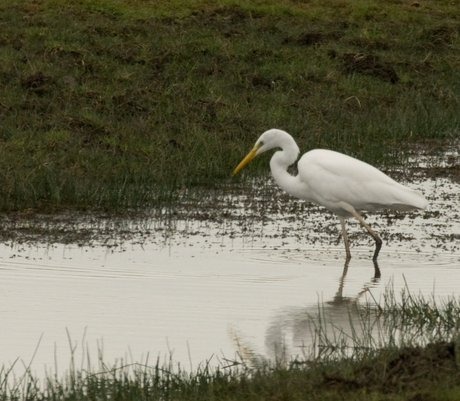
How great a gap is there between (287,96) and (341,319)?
9.45 m

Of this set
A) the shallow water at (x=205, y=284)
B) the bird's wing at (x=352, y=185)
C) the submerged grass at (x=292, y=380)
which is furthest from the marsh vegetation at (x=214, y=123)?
the bird's wing at (x=352, y=185)

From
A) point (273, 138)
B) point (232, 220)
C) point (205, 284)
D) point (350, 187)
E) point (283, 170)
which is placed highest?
point (273, 138)

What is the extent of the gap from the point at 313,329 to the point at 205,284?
144 cm

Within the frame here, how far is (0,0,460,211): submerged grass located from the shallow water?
1615mm

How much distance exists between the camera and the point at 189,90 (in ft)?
50.7

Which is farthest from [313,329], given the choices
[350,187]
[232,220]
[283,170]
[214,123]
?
[214,123]

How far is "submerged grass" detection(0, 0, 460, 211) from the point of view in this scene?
11258 mm

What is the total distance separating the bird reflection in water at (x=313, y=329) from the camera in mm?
5574

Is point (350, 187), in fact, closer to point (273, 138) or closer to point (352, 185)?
point (352, 185)

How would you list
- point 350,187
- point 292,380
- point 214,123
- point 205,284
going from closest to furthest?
point 292,380 < point 205,284 < point 350,187 < point 214,123

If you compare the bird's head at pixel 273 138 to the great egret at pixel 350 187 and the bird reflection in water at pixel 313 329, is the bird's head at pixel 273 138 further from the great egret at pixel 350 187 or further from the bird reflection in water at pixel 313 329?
the bird reflection in water at pixel 313 329

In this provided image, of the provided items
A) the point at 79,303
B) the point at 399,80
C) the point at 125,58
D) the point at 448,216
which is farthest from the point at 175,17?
the point at 79,303

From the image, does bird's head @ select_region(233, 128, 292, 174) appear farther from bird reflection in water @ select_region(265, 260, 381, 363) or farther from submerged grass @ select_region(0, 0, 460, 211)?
bird reflection in water @ select_region(265, 260, 381, 363)

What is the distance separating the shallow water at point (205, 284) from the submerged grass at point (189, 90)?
1615 mm
